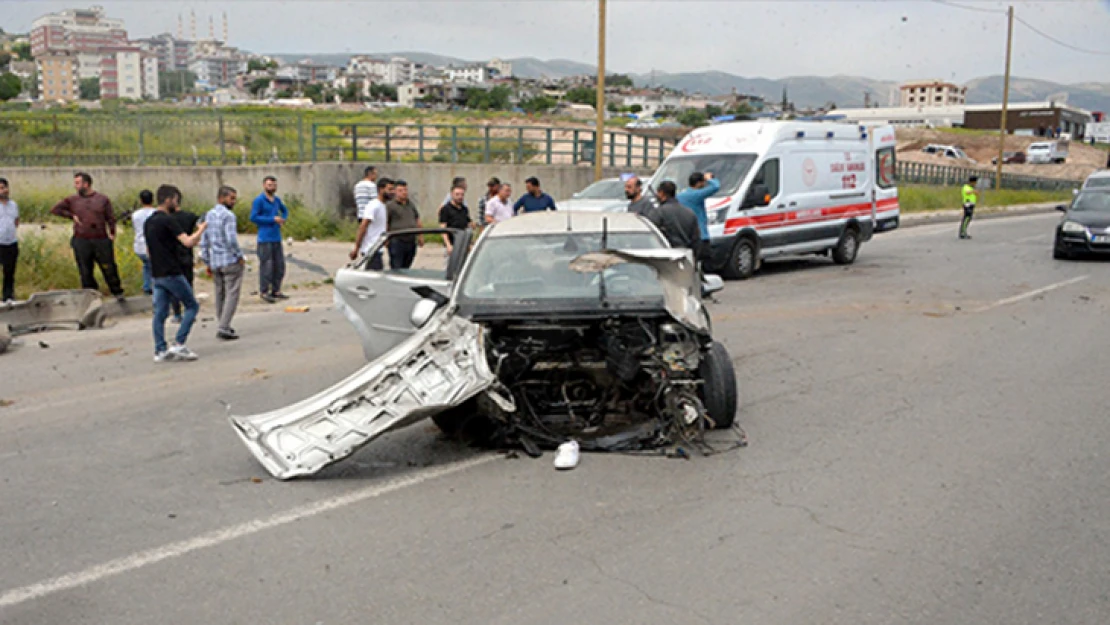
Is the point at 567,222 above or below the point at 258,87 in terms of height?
below

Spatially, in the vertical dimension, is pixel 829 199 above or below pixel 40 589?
above

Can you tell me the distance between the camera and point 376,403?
6.15 meters

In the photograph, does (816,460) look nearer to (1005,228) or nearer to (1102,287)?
(1102,287)

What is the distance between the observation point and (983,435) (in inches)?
275

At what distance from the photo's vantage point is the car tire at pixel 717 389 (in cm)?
676

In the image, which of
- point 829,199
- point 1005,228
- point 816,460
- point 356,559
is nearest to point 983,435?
point 816,460

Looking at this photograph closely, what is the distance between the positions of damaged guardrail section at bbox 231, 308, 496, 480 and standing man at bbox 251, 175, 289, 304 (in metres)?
7.20

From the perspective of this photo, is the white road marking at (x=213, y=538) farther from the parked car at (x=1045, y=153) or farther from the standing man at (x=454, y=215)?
the parked car at (x=1045, y=153)

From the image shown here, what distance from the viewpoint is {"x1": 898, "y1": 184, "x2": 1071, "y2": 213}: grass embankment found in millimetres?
38044

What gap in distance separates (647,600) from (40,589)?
2.73 meters

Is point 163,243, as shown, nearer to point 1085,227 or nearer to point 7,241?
point 7,241

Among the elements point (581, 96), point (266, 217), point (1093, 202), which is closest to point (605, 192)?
point (266, 217)

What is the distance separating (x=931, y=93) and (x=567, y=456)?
587ft

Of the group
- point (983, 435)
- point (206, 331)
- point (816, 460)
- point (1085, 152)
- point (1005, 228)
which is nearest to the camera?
point (816, 460)
